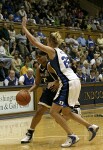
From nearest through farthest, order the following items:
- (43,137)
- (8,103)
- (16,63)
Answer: (43,137) < (8,103) < (16,63)

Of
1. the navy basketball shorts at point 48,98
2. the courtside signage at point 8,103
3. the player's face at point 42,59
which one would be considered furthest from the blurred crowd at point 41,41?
the navy basketball shorts at point 48,98

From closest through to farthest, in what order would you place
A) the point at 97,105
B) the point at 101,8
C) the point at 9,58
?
the point at 9,58 → the point at 97,105 → the point at 101,8

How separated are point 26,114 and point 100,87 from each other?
4.88 meters

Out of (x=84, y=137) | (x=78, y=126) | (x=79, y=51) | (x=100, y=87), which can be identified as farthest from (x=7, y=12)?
(x=84, y=137)

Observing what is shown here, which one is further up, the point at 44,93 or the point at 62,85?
the point at 62,85

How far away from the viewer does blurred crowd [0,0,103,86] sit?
48.3ft

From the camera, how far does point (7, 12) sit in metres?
18.3

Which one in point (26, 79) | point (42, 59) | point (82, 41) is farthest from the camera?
point (82, 41)

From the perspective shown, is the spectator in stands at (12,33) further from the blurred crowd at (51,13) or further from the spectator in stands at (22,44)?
the blurred crowd at (51,13)

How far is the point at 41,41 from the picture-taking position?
1753cm

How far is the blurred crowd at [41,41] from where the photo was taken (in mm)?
14711

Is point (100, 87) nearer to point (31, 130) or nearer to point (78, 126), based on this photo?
point (78, 126)

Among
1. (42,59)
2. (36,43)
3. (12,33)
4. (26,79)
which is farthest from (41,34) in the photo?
(36,43)

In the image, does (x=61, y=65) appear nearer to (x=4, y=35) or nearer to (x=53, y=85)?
(x=53, y=85)
